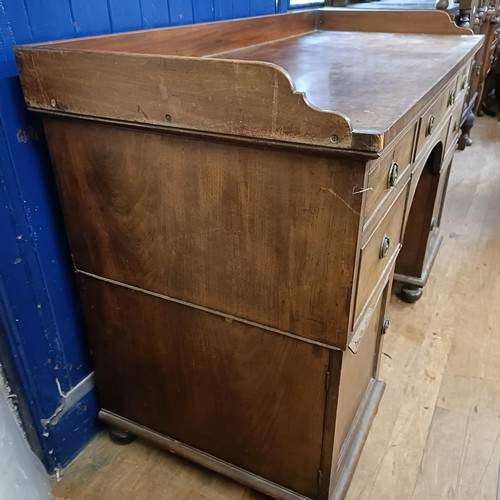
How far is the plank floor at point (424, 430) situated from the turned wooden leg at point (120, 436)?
2 centimetres

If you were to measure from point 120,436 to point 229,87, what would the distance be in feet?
3.23

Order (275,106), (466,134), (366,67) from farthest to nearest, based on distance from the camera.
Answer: (466,134) → (366,67) → (275,106)

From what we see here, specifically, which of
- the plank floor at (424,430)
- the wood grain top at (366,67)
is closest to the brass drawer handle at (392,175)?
the wood grain top at (366,67)

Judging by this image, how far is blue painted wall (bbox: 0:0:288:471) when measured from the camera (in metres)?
0.95

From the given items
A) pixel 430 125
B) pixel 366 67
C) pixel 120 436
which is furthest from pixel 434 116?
pixel 120 436

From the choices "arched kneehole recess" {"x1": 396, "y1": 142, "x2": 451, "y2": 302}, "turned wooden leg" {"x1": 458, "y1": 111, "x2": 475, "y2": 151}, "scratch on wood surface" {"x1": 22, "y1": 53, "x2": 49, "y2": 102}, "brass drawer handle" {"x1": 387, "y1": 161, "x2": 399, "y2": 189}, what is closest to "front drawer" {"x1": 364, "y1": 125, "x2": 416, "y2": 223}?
"brass drawer handle" {"x1": 387, "y1": 161, "x2": 399, "y2": 189}

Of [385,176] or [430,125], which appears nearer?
[385,176]

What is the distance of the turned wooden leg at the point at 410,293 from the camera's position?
1.93 metres

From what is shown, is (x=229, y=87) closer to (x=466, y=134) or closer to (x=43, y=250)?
(x=43, y=250)

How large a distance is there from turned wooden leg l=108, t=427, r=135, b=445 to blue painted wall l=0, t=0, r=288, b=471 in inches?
2.2

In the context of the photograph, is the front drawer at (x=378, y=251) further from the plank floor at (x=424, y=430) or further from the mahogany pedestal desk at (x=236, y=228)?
the plank floor at (x=424, y=430)

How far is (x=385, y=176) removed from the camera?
2.92ft

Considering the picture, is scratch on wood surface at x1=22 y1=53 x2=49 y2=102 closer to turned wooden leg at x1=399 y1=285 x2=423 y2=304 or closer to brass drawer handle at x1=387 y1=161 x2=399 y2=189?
brass drawer handle at x1=387 y1=161 x2=399 y2=189

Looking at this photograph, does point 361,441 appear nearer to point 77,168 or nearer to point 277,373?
point 277,373
